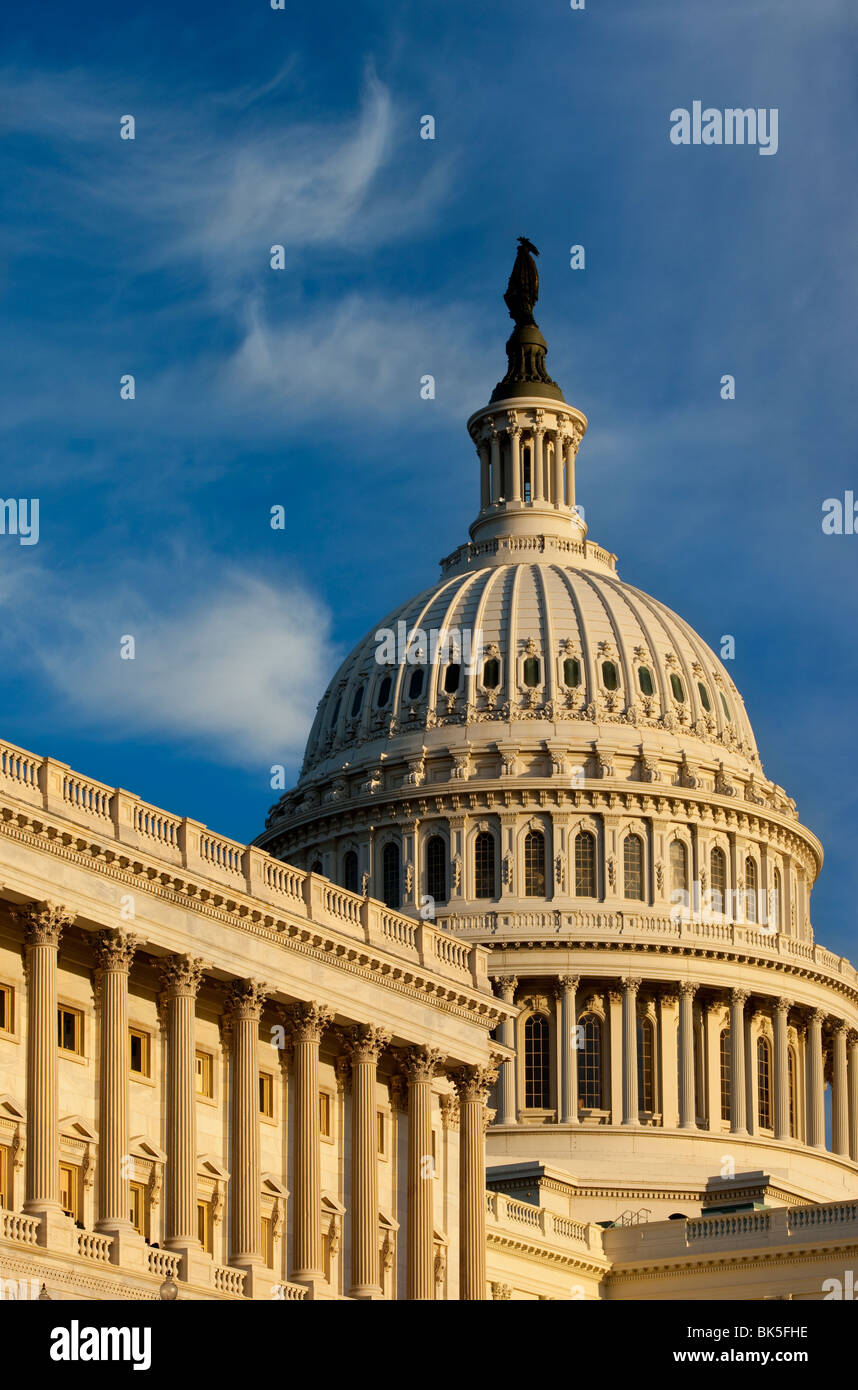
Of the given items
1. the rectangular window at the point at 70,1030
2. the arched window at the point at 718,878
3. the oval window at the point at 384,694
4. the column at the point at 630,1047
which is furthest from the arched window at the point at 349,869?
the rectangular window at the point at 70,1030

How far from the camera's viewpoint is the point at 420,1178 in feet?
274

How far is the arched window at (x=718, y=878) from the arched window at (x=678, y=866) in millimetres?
1394

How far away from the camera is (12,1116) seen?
67.9 m

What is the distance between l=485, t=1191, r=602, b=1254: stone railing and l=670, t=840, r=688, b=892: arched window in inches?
1116

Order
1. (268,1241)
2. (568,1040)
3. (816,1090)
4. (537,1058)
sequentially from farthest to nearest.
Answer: (816,1090) → (537,1058) → (568,1040) → (268,1241)

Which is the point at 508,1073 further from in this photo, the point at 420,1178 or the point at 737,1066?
the point at 420,1178

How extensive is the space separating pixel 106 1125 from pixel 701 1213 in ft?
201

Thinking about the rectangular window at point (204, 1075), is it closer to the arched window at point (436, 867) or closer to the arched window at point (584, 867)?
the arched window at point (436, 867)

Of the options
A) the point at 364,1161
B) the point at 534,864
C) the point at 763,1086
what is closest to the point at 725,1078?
the point at 763,1086

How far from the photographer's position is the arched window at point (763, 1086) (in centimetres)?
14012

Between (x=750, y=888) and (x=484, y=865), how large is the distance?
14158 millimetres

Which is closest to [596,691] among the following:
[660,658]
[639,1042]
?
[660,658]
